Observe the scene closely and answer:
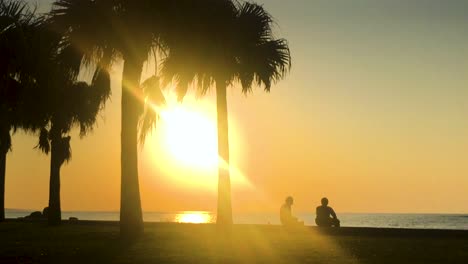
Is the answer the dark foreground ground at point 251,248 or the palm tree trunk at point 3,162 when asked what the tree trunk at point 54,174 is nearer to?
the palm tree trunk at point 3,162

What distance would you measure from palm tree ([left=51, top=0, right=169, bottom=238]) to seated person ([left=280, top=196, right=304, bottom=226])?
271 inches

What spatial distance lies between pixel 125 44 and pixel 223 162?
21.9ft

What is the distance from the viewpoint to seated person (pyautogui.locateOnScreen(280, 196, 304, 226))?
25859mm

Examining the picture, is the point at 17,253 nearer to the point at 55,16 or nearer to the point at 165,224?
the point at 55,16

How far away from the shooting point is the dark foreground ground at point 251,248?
1493cm

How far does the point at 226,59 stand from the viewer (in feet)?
81.1

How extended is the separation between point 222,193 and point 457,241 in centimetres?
1007

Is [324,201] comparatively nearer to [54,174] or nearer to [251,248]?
[251,248]


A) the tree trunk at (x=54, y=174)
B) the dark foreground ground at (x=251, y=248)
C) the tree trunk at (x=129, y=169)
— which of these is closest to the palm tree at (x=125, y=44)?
the tree trunk at (x=129, y=169)

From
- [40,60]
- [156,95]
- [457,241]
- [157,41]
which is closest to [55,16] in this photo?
[40,60]

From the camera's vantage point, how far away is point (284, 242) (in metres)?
19.6

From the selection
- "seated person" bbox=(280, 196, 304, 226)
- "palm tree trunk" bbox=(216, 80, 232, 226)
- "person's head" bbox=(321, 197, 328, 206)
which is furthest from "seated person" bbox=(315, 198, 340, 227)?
"palm tree trunk" bbox=(216, 80, 232, 226)

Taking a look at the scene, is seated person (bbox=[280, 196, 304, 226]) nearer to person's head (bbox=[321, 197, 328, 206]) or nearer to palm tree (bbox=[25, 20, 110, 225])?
person's head (bbox=[321, 197, 328, 206])

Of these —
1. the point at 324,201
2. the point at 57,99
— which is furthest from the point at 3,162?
the point at 324,201
